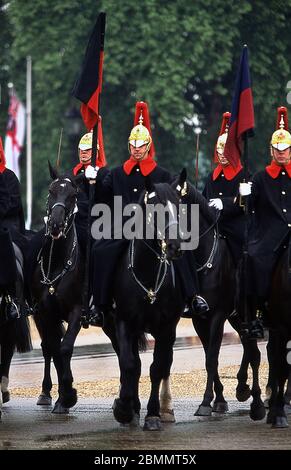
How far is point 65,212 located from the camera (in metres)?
15.2

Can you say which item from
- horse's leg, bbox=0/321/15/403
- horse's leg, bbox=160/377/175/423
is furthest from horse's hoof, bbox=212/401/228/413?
horse's leg, bbox=0/321/15/403

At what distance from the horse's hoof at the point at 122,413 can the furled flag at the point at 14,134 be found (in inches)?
1181

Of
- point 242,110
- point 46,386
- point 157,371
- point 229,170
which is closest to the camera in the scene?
point 157,371

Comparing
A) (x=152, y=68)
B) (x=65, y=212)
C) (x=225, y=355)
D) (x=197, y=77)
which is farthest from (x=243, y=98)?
(x=197, y=77)

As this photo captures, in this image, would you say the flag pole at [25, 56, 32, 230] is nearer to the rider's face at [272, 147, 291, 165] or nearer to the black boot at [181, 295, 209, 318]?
the black boot at [181, 295, 209, 318]

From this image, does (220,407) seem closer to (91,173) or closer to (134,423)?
(134,423)

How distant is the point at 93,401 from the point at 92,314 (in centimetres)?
200

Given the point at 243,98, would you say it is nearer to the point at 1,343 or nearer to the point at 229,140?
the point at 229,140

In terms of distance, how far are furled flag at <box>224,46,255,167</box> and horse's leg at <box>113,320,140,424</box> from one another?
100.0 inches

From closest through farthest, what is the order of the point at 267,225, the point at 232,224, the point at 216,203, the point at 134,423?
the point at 134,423 → the point at 267,225 → the point at 216,203 → the point at 232,224

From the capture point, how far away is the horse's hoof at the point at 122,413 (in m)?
13.7

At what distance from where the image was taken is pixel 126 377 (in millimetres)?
13750

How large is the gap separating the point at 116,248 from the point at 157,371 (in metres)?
1.29

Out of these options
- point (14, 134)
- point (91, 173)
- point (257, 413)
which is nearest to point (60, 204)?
point (91, 173)
